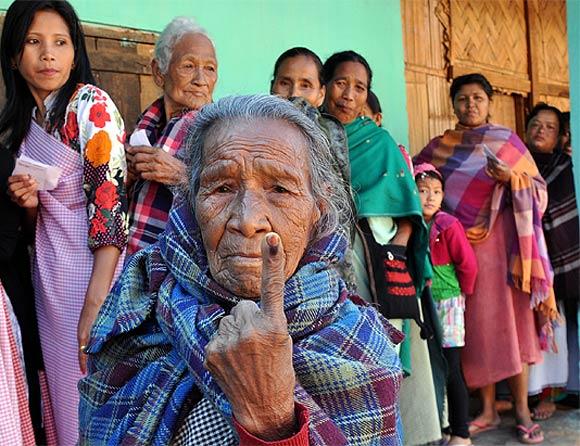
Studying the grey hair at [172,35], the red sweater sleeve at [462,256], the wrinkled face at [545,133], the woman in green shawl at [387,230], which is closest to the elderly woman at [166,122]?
the grey hair at [172,35]

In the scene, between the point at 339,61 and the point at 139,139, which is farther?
the point at 339,61

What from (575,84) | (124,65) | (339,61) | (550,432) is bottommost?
(550,432)

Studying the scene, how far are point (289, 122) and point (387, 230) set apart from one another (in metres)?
2.15

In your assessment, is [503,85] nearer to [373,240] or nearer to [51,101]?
[373,240]

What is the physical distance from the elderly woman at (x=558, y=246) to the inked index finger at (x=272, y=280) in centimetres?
419

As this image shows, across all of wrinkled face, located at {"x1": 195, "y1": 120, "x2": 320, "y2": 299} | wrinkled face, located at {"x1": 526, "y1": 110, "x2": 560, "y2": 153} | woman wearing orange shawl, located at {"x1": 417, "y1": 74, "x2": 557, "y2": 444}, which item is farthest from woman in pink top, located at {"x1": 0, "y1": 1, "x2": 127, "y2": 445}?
wrinkled face, located at {"x1": 526, "y1": 110, "x2": 560, "y2": 153}

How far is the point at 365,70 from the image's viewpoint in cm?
388

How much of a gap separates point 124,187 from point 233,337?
1560 millimetres

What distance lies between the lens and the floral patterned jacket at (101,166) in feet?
8.63

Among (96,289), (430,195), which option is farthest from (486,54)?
(96,289)

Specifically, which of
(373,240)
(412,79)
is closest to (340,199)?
(373,240)

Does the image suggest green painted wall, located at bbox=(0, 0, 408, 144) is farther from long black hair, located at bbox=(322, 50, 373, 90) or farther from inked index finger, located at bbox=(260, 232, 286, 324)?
inked index finger, located at bbox=(260, 232, 286, 324)

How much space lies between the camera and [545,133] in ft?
17.9

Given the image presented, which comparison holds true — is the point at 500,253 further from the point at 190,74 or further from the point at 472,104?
the point at 190,74
